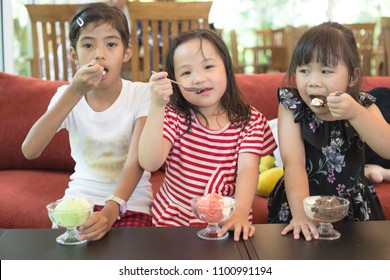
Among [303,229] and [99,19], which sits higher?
[99,19]

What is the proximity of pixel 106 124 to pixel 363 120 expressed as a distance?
0.79 m

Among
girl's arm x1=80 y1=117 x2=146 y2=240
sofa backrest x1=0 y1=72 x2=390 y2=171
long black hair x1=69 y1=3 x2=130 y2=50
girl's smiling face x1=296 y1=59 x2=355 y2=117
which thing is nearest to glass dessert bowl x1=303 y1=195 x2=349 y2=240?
girl's smiling face x1=296 y1=59 x2=355 y2=117

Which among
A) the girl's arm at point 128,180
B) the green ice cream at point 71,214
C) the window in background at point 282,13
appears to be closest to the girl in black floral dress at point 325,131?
the girl's arm at point 128,180

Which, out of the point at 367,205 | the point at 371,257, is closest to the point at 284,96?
the point at 367,205

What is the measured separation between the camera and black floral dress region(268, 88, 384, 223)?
65.2 inches

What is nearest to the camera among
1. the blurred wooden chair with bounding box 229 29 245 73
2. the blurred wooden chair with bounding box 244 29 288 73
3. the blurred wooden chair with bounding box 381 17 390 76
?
the blurred wooden chair with bounding box 381 17 390 76

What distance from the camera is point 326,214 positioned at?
124 cm

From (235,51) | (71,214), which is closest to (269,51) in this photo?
(235,51)

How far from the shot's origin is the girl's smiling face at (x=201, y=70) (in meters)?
1.59

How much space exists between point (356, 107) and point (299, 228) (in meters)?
0.36

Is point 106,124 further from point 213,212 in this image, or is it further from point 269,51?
point 269,51

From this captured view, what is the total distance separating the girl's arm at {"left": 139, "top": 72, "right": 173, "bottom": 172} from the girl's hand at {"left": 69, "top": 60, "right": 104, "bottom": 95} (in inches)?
7.5

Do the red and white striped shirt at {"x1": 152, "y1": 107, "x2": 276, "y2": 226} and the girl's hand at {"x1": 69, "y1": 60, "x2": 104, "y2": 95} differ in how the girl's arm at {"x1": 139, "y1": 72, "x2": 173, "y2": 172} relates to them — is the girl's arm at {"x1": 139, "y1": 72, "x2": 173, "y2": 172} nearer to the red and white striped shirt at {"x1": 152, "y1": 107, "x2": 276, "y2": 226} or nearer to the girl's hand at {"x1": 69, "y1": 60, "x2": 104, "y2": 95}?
the red and white striped shirt at {"x1": 152, "y1": 107, "x2": 276, "y2": 226}
